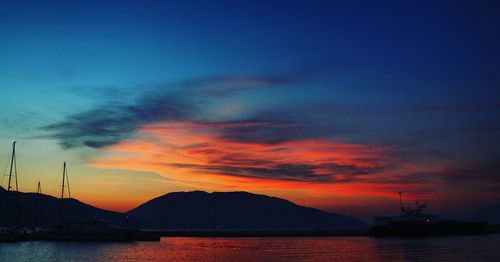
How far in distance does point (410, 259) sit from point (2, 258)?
198 feet

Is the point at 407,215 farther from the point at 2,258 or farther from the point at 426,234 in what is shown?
the point at 2,258

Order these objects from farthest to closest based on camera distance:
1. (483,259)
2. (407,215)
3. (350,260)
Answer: (407,215), (350,260), (483,259)

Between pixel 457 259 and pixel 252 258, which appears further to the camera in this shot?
pixel 252 258

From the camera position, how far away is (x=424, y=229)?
534ft

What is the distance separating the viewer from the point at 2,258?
251 feet

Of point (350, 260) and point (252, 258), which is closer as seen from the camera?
point (350, 260)

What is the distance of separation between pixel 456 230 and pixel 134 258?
4917 inches

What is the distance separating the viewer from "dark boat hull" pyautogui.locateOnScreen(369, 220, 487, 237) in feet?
531

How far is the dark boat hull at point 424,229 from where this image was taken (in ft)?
531

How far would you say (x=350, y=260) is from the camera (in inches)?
2783

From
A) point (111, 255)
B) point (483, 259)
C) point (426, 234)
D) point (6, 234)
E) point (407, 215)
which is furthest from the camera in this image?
point (407, 215)

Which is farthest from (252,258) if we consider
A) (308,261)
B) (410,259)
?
(410,259)

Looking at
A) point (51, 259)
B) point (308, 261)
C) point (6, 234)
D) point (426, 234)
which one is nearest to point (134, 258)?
point (51, 259)

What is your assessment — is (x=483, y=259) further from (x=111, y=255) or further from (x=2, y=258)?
(x=2, y=258)
